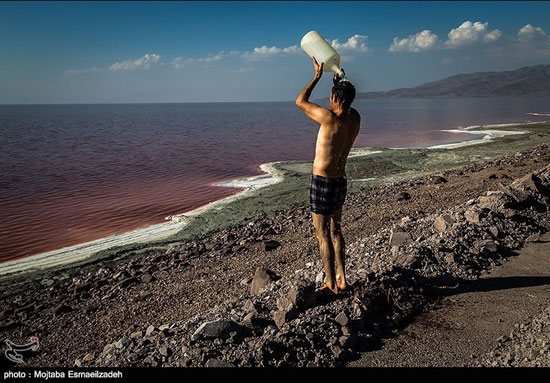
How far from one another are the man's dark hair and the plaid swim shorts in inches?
35.4

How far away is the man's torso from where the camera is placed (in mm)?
4465

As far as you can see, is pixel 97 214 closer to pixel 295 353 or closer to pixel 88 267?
pixel 88 267

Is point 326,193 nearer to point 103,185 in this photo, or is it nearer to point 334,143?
point 334,143

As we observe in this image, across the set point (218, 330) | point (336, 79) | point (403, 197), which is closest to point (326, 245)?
point (218, 330)

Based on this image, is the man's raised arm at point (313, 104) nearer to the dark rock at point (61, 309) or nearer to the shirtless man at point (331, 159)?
the shirtless man at point (331, 159)

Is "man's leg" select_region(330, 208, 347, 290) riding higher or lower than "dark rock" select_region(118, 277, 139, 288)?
higher

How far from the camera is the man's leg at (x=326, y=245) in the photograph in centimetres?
474

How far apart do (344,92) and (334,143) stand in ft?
1.95

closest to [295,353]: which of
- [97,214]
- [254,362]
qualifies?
[254,362]

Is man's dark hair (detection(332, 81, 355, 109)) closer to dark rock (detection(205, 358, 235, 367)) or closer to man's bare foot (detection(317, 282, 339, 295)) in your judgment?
man's bare foot (detection(317, 282, 339, 295))

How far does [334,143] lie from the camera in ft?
14.7

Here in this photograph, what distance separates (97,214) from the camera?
15.7 m

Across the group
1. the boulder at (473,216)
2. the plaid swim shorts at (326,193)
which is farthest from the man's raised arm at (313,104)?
the boulder at (473,216)

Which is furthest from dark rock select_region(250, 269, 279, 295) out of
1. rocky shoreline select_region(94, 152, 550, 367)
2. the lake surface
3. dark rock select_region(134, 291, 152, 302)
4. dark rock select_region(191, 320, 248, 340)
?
the lake surface
